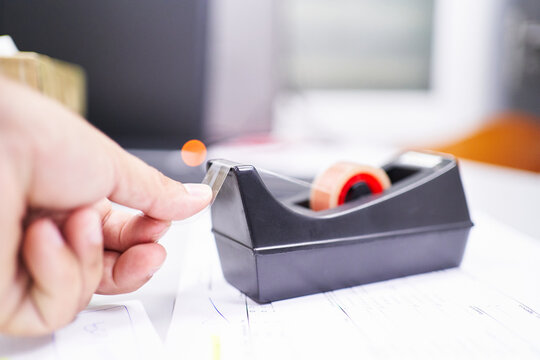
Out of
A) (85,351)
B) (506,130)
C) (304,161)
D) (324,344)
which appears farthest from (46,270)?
(506,130)

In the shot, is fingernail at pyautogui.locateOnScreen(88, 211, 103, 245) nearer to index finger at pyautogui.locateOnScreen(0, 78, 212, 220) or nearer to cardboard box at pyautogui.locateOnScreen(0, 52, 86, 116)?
index finger at pyautogui.locateOnScreen(0, 78, 212, 220)

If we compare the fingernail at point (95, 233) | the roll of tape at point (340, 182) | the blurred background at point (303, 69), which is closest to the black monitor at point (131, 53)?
the blurred background at point (303, 69)

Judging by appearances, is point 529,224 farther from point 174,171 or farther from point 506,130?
point 506,130

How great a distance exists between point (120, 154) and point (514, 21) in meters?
1.68

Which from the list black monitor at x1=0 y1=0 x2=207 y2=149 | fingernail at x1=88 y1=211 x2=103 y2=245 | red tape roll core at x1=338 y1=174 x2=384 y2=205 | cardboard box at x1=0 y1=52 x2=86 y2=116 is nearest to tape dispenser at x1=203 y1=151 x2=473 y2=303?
red tape roll core at x1=338 y1=174 x2=384 y2=205

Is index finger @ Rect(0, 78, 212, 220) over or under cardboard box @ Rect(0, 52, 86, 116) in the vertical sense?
under

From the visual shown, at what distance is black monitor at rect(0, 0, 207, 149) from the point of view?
86cm

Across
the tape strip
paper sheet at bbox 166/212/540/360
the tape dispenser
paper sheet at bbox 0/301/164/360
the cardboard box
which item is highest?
the cardboard box

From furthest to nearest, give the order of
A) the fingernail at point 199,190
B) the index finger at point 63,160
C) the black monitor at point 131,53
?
the black monitor at point 131,53, the fingernail at point 199,190, the index finger at point 63,160

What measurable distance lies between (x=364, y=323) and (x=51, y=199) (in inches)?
8.6

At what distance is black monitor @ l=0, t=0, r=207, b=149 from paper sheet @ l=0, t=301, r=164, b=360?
0.60m

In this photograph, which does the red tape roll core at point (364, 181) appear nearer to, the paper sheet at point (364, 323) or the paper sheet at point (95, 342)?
the paper sheet at point (364, 323)

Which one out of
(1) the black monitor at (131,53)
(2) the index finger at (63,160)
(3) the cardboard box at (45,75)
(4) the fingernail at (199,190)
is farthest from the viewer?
(1) the black monitor at (131,53)

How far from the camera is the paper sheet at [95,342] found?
11.3 inches
